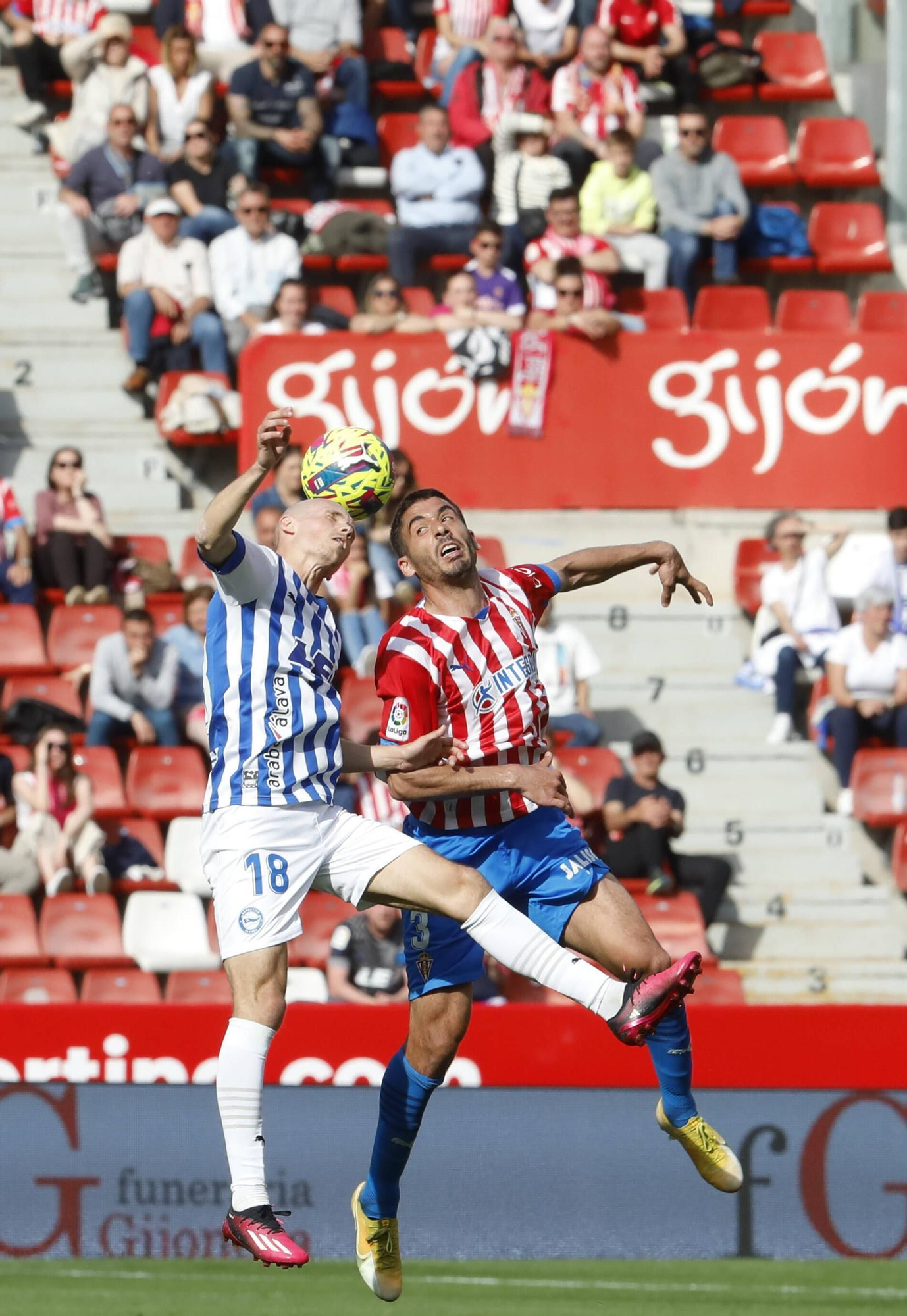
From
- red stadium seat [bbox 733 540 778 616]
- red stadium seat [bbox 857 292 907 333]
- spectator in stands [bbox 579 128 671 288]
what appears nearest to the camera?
red stadium seat [bbox 733 540 778 616]

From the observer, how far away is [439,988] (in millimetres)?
6535

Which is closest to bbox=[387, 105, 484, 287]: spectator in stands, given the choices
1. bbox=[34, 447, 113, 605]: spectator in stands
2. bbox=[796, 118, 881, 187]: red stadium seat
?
bbox=[796, 118, 881, 187]: red stadium seat

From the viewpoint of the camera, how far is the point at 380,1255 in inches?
265

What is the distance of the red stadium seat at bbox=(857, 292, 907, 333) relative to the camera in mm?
14258

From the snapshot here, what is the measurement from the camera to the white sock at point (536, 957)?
19.6 ft

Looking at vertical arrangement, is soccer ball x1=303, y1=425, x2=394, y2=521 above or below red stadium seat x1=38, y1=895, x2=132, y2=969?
above

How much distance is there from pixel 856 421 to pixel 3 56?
24.4ft

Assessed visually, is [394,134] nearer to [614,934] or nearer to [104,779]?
[104,779]

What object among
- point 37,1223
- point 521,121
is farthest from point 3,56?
point 37,1223

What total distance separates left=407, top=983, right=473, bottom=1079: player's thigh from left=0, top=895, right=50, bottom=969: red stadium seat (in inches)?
189

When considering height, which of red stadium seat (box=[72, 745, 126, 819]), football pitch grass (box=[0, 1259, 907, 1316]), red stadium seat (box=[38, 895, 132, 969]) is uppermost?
red stadium seat (box=[72, 745, 126, 819])

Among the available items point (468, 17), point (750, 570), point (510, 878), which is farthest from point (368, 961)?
point (468, 17)

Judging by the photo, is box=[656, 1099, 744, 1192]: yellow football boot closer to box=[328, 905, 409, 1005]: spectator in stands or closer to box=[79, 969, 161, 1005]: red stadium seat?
box=[328, 905, 409, 1005]: spectator in stands

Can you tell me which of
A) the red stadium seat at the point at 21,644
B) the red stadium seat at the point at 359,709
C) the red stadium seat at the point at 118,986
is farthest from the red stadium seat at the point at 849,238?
the red stadium seat at the point at 118,986
